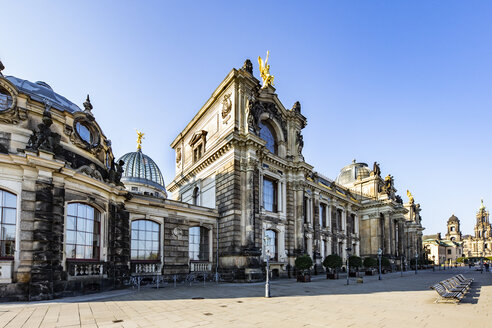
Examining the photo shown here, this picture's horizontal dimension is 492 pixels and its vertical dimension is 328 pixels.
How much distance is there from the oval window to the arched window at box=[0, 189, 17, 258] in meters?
6.05

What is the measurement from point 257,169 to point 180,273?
1164 centimetres

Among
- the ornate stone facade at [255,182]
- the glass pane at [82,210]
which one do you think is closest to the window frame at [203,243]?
the ornate stone facade at [255,182]

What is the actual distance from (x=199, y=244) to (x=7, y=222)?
50.9ft

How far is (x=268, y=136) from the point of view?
33812 millimetres

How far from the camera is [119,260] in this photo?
20.7 meters

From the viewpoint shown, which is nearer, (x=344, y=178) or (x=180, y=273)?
(x=180, y=273)

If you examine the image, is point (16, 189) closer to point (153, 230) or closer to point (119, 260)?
point (119, 260)

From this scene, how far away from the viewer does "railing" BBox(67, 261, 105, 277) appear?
55.6 feet

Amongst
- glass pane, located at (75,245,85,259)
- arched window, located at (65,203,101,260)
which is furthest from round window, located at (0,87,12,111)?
glass pane, located at (75,245,85,259)

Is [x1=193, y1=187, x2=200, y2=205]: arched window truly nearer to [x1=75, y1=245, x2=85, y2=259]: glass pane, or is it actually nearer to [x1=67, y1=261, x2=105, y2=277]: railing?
[x1=67, y1=261, x2=105, y2=277]: railing

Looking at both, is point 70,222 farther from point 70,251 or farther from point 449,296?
point 449,296

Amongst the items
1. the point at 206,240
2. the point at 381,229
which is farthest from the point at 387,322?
the point at 381,229

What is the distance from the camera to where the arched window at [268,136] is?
33100 mm

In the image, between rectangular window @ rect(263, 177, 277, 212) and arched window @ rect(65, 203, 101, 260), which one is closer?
arched window @ rect(65, 203, 101, 260)
